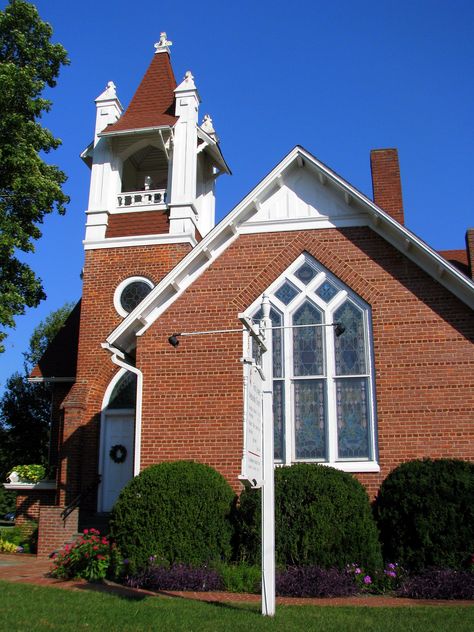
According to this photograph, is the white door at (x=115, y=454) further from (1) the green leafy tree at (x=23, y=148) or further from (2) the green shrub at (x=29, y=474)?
(1) the green leafy tree at (x=23, y=148)

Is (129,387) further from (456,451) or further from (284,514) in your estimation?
(456,451)

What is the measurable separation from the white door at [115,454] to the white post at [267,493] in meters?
9.12

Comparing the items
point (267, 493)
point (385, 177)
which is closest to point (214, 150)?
point (385, 177)

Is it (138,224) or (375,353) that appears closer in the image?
(375,353)

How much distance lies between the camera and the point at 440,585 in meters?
9.66

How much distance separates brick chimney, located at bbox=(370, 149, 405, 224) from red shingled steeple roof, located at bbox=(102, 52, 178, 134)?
23.3ft

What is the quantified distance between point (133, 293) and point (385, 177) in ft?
24.7

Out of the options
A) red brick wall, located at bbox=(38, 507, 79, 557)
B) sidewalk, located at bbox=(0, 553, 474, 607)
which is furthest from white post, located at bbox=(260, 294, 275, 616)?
red brick wall, located at bbox=(38, 507, 79, 557)

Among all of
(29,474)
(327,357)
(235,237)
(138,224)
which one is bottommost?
(29,474)

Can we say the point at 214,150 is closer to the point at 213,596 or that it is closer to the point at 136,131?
the point at 136,131

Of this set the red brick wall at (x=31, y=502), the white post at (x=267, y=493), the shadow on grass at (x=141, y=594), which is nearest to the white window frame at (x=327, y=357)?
Result: the white post at (x=267, y=493)

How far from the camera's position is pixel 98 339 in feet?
60.0

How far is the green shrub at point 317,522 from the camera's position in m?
10.4

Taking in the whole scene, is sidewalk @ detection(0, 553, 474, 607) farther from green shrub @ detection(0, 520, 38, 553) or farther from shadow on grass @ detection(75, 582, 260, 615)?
green shrub @ detection(0, 520, 38, 553)
